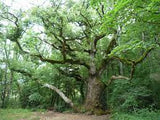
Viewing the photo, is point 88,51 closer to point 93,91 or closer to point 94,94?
point 93,91

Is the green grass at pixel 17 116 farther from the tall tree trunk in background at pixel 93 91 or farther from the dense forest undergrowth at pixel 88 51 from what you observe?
the tall tree trunk in background at pixel 93 91

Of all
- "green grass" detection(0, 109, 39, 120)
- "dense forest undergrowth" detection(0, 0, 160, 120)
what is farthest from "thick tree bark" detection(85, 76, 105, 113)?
"green grass" detection(0, 109, 39, 120)

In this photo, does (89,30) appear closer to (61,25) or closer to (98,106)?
(61,25)

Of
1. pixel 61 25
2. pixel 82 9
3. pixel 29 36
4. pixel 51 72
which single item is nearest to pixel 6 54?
pixel 51 72

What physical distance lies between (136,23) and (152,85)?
403 centimetres

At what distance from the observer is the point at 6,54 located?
41.4 ft

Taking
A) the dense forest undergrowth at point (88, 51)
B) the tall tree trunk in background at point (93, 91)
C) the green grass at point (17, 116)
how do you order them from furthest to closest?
the tall tree trunk in background at point (93, 91) < the green grass at point (17, 116) < the dense forest undergrowth at point (88, 51)

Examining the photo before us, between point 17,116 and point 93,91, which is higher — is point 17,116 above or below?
below

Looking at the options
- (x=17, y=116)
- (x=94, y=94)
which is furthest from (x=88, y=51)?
(x=17, y=116)

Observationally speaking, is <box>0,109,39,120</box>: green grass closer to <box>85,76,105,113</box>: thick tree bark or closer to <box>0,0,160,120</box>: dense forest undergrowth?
<box>0,0,160,120</box>: dense forest undergrowth

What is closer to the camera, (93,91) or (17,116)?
(17,116)

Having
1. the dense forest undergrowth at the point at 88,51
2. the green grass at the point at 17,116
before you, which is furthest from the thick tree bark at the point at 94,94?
the green grass at the point at 17,116

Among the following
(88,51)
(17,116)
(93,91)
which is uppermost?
(88,51)

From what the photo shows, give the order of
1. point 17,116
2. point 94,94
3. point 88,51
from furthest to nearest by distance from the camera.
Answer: point 88,51, point 94,94, point 17,116
